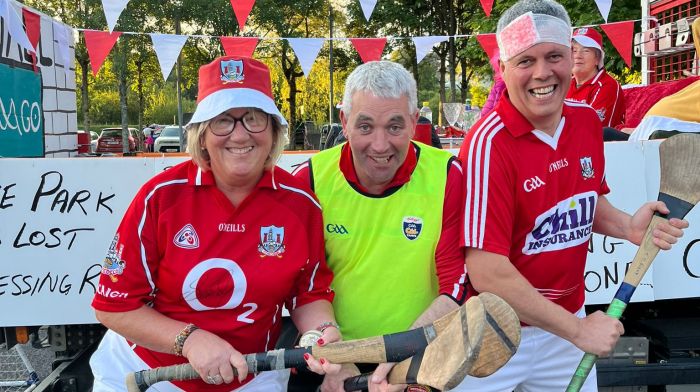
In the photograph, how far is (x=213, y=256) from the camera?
2049 mm

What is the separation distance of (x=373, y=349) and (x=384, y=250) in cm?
50

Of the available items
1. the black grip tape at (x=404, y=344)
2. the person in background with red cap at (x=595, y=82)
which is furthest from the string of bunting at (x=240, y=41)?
the black grip tape at (x=404, y=344)

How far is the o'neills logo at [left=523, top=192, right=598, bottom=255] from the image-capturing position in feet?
7.18

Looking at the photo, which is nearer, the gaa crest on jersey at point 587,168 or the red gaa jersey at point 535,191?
the red gaa jersey at point 535,191

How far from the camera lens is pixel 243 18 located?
713cm

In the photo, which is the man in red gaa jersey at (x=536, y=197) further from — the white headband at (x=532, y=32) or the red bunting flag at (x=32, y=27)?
the red bunting flag at (x=32, y=27)

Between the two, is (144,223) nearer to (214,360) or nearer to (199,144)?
(199,144)

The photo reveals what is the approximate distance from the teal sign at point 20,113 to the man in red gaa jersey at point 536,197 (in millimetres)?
3637

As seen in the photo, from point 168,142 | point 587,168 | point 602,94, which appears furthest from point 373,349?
point 168,142

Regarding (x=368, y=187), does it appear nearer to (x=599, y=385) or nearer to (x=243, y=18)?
(x=599, y=385)

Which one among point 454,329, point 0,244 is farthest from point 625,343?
point 0,244

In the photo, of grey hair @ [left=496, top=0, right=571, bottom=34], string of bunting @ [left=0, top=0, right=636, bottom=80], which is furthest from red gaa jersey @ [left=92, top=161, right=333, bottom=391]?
string of bunting @ [left=0, top=0, right=636, bottom=80]

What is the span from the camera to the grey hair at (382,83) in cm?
209

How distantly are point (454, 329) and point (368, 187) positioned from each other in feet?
2.61
